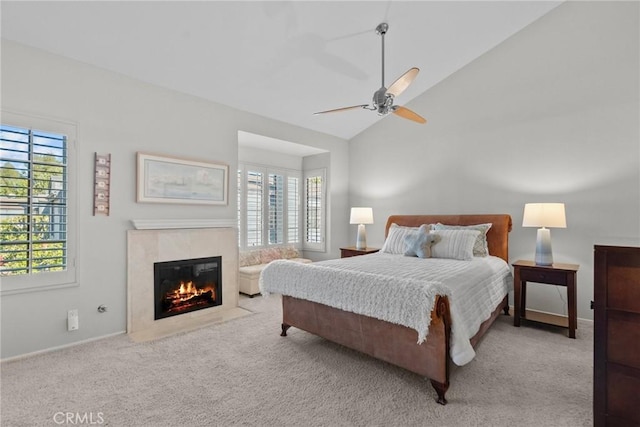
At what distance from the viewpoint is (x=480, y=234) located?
4059 mm

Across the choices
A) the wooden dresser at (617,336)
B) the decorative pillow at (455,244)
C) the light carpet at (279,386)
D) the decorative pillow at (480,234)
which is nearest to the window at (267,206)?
the light carpet at (279,386)

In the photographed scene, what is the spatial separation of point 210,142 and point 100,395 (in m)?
2.93

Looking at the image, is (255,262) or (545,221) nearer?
(545,221)

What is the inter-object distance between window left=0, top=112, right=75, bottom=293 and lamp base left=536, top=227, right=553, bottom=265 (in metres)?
4.90

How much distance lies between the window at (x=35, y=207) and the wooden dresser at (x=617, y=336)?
4142 mm

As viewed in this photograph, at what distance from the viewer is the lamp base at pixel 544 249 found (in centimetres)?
358

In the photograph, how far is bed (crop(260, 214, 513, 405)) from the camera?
7.10ft

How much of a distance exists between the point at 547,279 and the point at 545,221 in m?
0.63

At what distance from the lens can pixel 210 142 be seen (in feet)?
13.7

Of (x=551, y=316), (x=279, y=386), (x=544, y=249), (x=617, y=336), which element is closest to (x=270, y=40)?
(x=279, y=386)

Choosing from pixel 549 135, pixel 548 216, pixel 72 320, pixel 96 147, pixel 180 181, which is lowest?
pixel 72 320

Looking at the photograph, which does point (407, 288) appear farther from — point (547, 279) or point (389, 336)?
point (547, 279)

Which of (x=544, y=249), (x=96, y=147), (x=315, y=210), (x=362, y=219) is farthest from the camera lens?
(x=315, y=210)

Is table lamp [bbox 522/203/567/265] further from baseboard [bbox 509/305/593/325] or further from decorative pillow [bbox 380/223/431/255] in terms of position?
decorative pillow [bbox 380/223/431/255]
